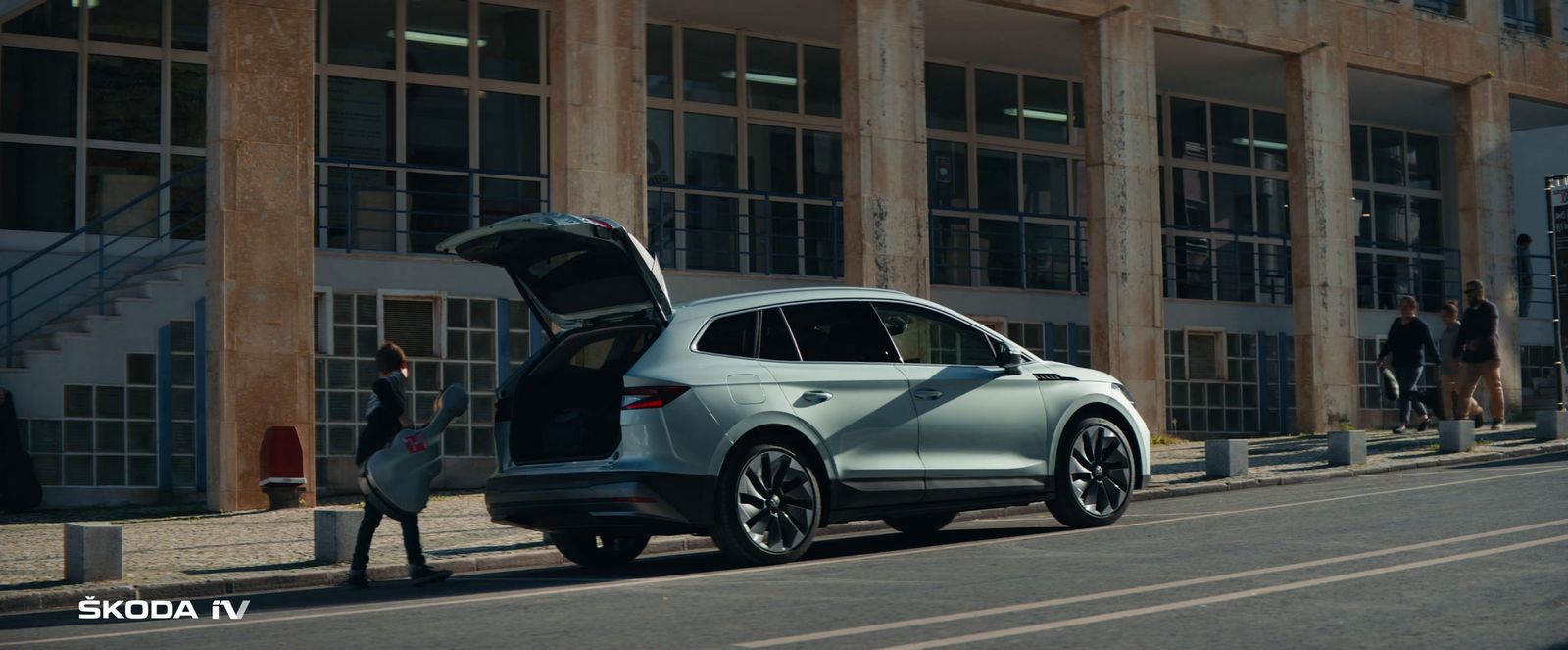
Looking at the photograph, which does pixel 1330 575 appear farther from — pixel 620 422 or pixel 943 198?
pixel 943 198

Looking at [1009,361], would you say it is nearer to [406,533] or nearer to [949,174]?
[406,533]

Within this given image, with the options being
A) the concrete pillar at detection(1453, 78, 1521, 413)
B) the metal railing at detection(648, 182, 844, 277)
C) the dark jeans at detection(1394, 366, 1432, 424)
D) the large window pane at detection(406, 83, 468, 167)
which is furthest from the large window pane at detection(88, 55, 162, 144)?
the concrete pillar at detection(1453, 78, 1521, 413)

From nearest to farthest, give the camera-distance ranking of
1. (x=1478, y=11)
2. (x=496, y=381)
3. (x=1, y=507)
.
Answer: (x=1, y=507), (x=496, y=381), (x=1478, y=11)

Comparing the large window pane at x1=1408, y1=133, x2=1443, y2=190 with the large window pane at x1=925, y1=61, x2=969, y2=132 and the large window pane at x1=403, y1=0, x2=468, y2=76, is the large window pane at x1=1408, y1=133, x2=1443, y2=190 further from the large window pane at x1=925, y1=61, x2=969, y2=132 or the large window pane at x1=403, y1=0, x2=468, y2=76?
the large window pane at x1=403, y1=0, x2=468, y2=76

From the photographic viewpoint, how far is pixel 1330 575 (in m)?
8.73

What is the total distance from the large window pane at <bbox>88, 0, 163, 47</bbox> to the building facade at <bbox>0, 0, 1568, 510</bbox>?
4cm

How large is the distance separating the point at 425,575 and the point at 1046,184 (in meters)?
20.2

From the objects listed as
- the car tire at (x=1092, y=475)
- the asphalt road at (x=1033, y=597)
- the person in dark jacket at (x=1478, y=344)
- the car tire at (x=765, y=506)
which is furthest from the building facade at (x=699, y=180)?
the car tire at (x=1092, y=475)

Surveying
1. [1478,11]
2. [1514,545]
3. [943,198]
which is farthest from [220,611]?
[1478,11]

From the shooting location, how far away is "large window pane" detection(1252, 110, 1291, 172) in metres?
32.0

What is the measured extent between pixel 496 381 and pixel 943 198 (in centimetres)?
1011

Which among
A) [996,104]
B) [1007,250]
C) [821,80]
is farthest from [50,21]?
[1007,250]

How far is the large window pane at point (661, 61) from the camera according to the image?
80.5 feet

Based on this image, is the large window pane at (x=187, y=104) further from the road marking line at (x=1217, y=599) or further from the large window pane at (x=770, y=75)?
the road marking line at (x=1217, y=599)
